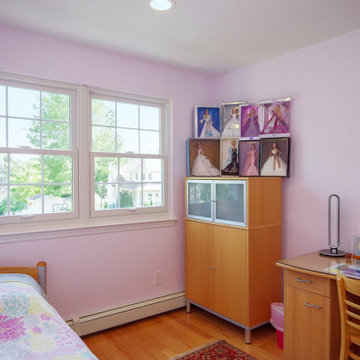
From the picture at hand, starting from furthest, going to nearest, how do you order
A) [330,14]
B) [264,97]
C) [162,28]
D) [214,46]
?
[264,97], [214,46], [162,28], [330,14]

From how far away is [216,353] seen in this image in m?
2.57

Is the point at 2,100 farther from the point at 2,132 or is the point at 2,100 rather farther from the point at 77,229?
the point at 77,229

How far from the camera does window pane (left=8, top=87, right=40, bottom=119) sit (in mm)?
2621

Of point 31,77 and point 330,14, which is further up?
point 330,14

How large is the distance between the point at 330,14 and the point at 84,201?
245cm

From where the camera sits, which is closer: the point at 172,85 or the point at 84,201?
the point at 84,201

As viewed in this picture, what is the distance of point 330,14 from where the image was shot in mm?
2295

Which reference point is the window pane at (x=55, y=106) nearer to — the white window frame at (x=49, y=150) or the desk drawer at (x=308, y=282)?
the white window frame at (x=49, y=150)

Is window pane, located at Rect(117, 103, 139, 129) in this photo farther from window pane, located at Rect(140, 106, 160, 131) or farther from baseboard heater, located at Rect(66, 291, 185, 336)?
baseboard heater, located at Rect(66, 291, 185, 336)

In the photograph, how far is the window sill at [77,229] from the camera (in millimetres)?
2553

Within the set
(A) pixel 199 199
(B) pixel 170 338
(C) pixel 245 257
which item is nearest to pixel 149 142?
(A) pixel 199 199

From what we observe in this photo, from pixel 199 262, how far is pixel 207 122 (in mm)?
1486

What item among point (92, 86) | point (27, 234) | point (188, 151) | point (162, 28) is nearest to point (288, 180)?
point (188, 151)

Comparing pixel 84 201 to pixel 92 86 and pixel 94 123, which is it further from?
pixel 92 86
